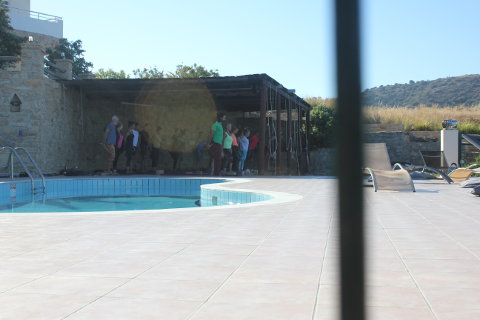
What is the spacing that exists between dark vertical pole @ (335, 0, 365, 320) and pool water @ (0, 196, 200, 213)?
852cm

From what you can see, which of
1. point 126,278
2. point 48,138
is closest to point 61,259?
point 126,278

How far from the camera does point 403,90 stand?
2482 inches

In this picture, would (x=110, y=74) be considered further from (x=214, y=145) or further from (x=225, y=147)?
(x=214, y=145)

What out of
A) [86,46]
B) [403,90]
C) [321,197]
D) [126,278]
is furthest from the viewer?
[403,90]

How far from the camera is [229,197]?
28.6ft

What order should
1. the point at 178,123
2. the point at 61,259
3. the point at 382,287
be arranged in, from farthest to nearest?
1. the point at 178,123
2. the point at 61,259
3. the point at 382,287

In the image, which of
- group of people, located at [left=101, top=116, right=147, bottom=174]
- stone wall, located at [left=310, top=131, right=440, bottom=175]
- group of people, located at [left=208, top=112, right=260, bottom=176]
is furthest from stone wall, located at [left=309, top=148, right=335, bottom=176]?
group of people, located at [left=101, top=116, right=147, bottom=174]

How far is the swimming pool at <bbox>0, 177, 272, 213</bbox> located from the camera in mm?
8883

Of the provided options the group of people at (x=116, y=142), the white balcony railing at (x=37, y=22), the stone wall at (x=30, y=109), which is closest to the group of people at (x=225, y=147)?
the group of people at (x=116, y=142)

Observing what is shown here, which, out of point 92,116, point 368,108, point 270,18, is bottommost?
point 368,108

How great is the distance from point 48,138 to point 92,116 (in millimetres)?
3445

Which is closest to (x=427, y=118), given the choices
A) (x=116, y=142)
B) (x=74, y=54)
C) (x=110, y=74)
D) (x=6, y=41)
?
(x=116, y=142)

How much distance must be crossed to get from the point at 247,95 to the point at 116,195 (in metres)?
6.74

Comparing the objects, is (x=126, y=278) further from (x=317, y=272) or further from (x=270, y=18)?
(x=270, y=18)
